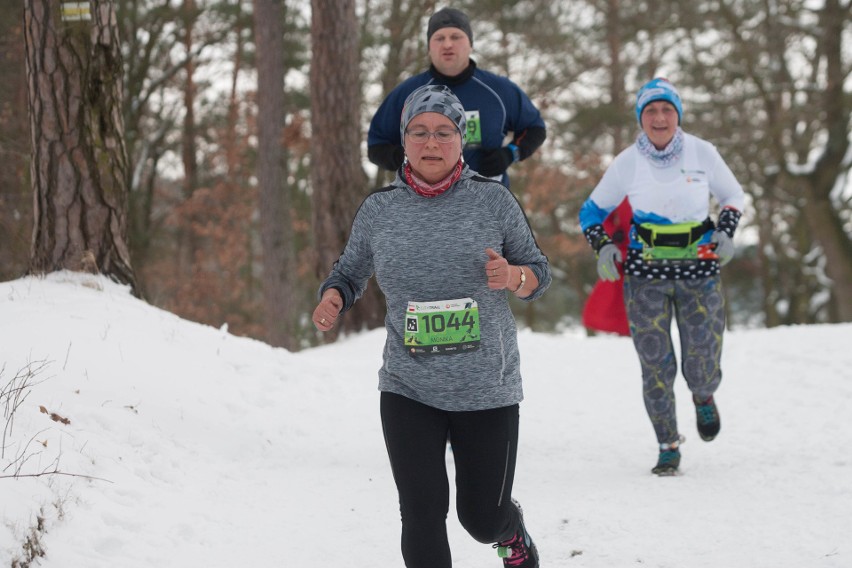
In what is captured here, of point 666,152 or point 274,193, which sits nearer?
point 666,152

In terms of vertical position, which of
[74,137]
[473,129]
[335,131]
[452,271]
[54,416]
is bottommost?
[54,416]

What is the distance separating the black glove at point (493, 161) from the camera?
16.6 feet

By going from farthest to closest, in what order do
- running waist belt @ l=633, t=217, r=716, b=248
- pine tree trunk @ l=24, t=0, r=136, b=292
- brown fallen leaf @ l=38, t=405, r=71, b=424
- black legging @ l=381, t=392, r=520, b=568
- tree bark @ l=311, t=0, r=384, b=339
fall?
tree bark @ l=311, t=0, r=384, b=339, pine tree trunk @ l=24, t=0, r=136, b=292, running waist belt @ l=633, t=217, r=716, b=248, brown fallen leaf @ l=38, t=405, r=71, b=424, black legging @ l=381, t=392, r=520, b=568

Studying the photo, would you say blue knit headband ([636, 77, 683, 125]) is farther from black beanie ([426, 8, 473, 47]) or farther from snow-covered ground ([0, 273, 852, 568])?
snow-covered ground ([0, 273, 852, 568])

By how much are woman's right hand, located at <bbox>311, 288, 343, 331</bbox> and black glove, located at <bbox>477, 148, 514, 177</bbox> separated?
2225 mm

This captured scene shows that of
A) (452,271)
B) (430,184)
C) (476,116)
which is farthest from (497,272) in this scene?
(476,116)

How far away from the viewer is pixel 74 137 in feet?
20.5

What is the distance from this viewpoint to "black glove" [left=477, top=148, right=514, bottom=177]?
506cm

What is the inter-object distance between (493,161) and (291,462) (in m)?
2.14

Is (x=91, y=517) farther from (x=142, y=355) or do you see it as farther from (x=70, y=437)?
(x=142, y=355)

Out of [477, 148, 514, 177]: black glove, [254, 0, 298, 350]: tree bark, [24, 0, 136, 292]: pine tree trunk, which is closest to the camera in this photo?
[477, 148, 514, 177]: black glove

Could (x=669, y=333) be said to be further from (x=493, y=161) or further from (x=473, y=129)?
(x=473, y=129)

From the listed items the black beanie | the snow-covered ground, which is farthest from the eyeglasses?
the black beanie

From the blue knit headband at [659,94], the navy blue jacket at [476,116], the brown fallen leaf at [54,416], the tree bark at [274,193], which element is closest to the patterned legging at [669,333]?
the blue knit headband at [659,94]
